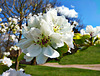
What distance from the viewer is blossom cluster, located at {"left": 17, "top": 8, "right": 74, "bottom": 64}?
0.52m

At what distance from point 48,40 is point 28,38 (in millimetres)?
91

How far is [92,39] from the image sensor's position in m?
0.70

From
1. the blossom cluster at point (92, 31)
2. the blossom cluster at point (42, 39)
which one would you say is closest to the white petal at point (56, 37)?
the blossom cluster at point (42, 39)

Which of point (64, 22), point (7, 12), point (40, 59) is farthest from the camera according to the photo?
point (7, 12)

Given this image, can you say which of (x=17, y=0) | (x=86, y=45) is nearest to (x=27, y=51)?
(x=86, y=45)

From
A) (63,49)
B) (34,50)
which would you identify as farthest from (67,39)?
(34,50)

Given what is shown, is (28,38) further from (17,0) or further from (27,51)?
(17,0)

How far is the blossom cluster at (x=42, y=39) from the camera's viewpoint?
0.52 metres

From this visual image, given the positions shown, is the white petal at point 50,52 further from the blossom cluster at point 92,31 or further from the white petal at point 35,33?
the blossom cluster at point 92,31

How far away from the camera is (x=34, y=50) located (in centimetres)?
54

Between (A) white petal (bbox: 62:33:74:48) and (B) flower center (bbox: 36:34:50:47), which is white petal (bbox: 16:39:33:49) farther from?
(A) white petal (bbox: 62:33:74:48)

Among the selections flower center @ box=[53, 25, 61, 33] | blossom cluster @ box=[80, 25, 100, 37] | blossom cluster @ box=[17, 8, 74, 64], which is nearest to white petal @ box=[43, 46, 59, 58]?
blossom cluster @ box=[17, 8, 74, 64]

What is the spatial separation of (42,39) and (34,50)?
0.20 feet

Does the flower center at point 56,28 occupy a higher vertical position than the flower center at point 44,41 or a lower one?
higher
